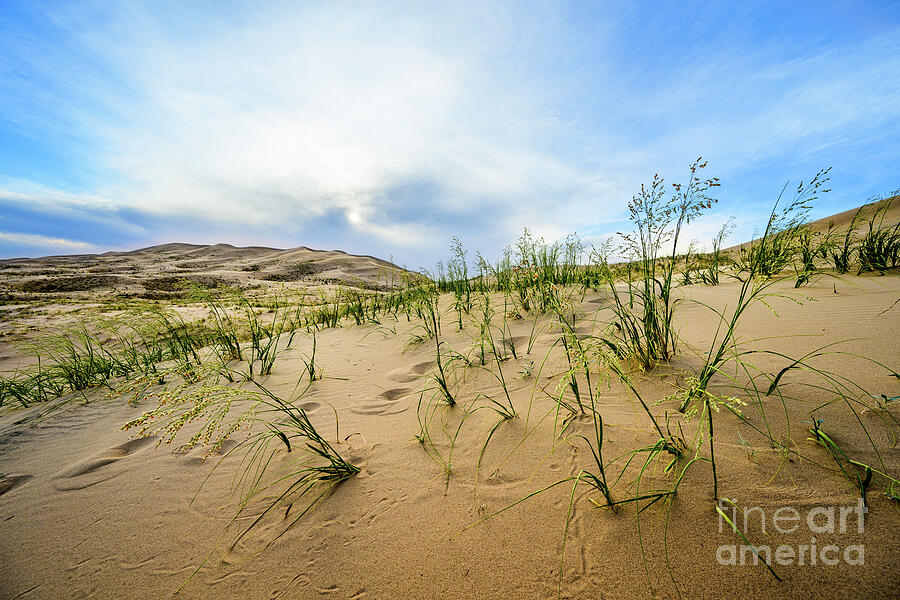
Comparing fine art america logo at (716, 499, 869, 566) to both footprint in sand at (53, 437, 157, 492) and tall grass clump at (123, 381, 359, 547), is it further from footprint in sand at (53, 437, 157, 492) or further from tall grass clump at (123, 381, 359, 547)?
footprint in sand at (53, 437, 157, 492)

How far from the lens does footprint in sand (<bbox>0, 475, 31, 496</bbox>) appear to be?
2094 millimetres

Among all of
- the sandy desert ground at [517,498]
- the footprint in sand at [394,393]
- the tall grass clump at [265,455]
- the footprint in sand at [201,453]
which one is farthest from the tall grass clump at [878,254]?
the footprint in sand at [201,453]

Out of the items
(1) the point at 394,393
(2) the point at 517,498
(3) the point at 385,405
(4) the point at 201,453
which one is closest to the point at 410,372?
(1) the point at 394,393

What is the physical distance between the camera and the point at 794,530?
100 centimetres

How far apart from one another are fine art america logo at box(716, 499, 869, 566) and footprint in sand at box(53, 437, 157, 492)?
326cm

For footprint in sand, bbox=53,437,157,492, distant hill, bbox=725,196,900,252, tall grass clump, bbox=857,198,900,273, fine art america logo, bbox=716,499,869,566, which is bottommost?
footprint in sand, bbox=53,437,157,492

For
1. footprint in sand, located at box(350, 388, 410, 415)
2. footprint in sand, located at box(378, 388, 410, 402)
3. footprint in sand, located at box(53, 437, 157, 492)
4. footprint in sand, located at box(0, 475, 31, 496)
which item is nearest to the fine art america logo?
footprint in sand, located at box(350, 388, 410, 415)

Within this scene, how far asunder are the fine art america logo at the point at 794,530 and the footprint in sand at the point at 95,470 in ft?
10.7

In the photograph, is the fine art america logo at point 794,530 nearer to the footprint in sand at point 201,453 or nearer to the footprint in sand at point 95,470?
the footprint in sand at point 201,453

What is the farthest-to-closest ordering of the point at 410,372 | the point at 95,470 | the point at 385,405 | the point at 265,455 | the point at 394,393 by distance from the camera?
1. the point at 410,372
2. the point at 394,393
3. the point at 385,405
4. the point at 95,470
5. the point at 265,455

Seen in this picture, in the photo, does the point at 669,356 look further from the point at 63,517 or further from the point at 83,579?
the point at 63,517

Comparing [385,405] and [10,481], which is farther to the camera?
[385,405]

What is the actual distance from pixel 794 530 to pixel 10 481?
14.1ft

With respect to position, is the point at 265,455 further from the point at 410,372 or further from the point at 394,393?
the point at 410,372
